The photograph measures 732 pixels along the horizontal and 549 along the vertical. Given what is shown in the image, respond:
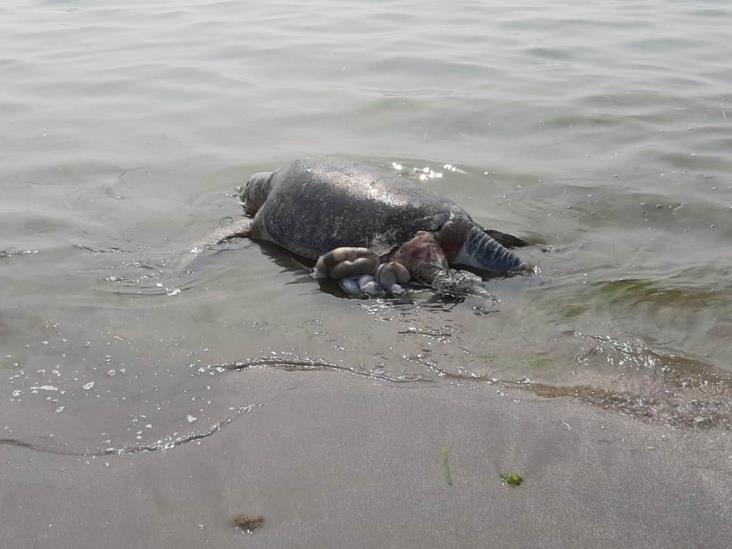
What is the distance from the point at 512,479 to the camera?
3098 mm

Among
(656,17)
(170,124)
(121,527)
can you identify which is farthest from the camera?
(656,17)

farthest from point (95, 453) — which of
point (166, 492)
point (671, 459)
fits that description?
point (671, 459)

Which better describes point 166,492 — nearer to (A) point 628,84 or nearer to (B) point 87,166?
(B) point 87,166

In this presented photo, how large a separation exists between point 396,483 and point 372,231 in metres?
2.49

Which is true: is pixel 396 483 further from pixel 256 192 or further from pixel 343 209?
→ pixel 256 192

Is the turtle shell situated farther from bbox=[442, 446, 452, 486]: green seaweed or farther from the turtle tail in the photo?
bbox=[442, 446, 452, 486]: green seaweed

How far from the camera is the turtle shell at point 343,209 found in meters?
5.31

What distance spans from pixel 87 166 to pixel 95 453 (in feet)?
14.3

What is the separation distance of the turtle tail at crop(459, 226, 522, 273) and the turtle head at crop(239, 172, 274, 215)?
1.82 metres

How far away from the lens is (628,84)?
9.17 meters

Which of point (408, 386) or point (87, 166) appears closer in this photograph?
point (408, 386)

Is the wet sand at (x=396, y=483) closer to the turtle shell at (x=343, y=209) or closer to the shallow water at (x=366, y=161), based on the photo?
the shallow water at (x=366, y=161)

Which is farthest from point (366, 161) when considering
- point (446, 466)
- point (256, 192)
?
point (446, 466)

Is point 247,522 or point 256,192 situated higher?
point 256,192
